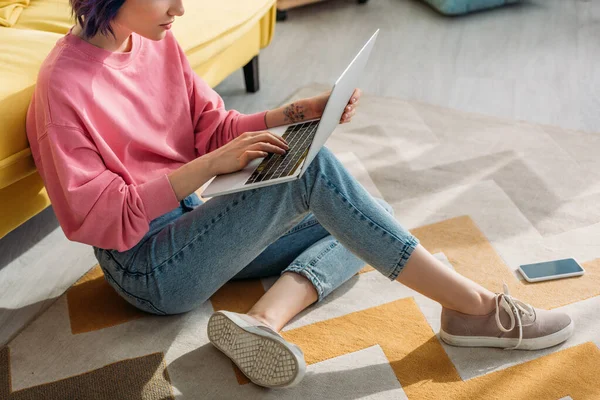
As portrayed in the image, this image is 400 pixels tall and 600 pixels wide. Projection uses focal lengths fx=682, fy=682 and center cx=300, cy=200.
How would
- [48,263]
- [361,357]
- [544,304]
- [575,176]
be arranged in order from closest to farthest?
[361,357]
[544,304]
[48,263]
[575,176]

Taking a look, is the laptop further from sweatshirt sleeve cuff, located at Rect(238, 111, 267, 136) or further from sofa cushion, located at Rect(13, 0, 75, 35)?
sofa cushion, located at Rect(13, 0, 75, 35)

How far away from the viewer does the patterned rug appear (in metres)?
1.26

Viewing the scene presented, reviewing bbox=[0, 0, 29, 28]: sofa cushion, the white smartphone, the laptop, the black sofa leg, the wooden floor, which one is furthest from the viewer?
the black sofa leg

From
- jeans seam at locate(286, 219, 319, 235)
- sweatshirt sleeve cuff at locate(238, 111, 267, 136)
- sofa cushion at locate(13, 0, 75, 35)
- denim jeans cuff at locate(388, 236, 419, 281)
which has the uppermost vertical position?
sofa cushion at locate(13, 0, 75, 35)

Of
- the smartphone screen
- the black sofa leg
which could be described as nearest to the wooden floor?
the black sofa leg

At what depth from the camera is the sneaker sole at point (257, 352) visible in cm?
118

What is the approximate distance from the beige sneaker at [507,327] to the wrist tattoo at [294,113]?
0.47 meters

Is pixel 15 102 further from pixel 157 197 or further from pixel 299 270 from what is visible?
pixel 299 270

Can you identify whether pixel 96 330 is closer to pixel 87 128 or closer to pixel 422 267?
pixel 87 128

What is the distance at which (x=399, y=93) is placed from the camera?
232 centimetres

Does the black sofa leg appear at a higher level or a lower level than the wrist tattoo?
lower

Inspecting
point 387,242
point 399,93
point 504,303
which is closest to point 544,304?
point 504,303

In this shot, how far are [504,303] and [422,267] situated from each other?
0.19m

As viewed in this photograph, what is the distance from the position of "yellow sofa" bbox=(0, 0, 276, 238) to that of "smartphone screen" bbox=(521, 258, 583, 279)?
0.98 m
